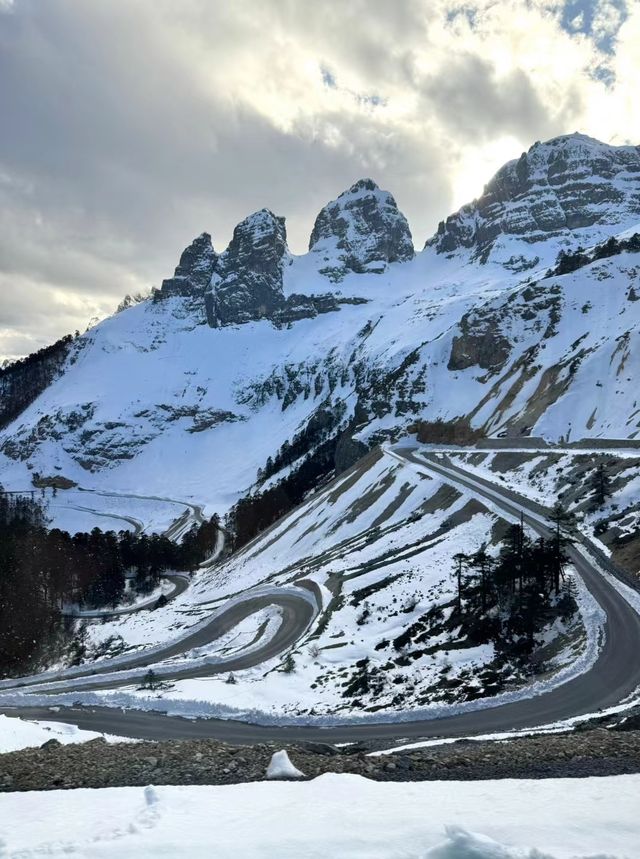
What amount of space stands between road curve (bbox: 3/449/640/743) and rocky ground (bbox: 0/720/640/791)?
8283 millimetres

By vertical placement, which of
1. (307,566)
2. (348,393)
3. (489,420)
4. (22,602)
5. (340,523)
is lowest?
(22,602)

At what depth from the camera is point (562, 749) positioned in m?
11.2

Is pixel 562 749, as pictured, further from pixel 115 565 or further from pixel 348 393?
pixel 348 393

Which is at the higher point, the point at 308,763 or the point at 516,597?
the point at 516,597

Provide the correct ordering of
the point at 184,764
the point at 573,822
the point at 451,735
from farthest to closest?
the point at 451,735 → the point at 184,764 → the point at 573,822

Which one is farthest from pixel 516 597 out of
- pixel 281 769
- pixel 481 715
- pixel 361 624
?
pixel 281 769

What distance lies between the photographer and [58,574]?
3115 inches

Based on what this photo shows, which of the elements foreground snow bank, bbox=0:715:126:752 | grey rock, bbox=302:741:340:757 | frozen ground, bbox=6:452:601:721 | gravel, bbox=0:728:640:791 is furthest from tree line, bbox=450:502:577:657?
foreground snow bank, bbox=0:715:126:752

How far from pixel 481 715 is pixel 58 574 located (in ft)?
245

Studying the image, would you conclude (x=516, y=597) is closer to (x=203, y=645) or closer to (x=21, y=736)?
(x=21, y=736)

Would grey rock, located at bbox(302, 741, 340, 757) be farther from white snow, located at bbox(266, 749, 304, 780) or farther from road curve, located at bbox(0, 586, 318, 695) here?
road curve, located at bbox(0, 586, 318, 695)

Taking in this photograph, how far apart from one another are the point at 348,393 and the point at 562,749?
6311 inches

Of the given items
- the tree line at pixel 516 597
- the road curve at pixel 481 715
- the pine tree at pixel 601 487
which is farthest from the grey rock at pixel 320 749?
the pine tree at pixel 601 487

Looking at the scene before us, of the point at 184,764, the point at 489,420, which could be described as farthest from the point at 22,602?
the point at 489,420
